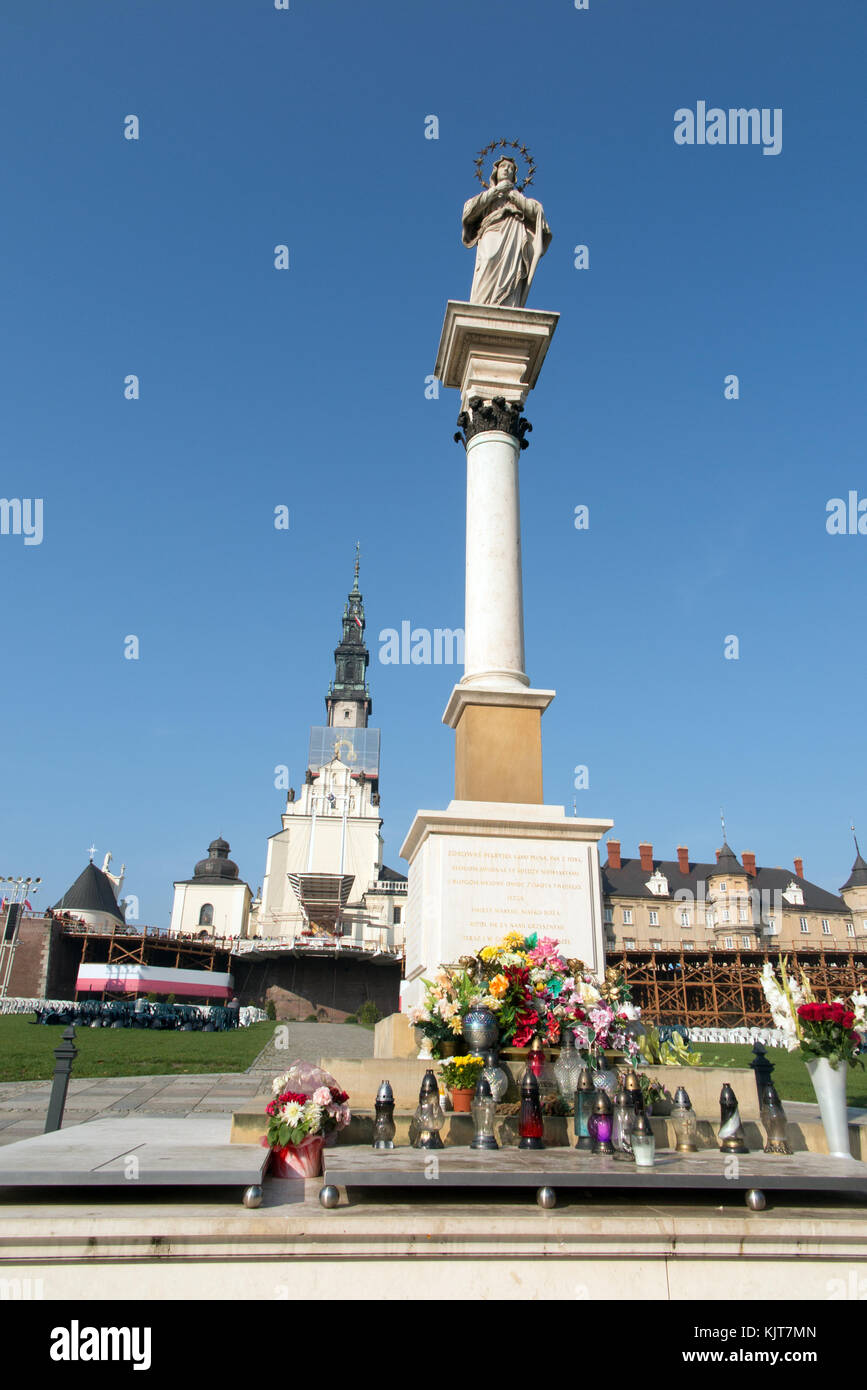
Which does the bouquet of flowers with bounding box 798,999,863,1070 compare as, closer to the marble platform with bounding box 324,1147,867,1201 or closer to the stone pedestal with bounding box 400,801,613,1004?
the marble platform with bounding box 324,1147,867,1201

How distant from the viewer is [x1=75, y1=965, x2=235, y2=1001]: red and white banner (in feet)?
167

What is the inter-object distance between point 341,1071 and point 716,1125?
10.5ft

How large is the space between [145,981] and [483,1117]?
51134 mm

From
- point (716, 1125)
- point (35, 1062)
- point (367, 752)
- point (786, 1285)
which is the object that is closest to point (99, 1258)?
point (786, 1285)

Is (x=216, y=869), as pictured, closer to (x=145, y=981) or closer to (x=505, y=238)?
(x=145, y=981)

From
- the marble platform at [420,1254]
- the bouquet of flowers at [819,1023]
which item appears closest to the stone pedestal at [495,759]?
the bouquet of flowers at [819,1023]

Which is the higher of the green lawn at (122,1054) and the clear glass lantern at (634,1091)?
the clear glass lantern at (634,1091)

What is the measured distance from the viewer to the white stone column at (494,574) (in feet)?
37.2

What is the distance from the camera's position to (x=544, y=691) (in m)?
11.0

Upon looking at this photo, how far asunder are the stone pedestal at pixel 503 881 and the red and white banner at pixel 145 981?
1827 inches

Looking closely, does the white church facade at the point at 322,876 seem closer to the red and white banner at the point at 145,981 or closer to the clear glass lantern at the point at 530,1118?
the red and white banner at the point at 145,981

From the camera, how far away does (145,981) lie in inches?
2045

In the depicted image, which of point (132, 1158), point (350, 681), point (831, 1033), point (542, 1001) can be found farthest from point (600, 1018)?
point (350, 681)
